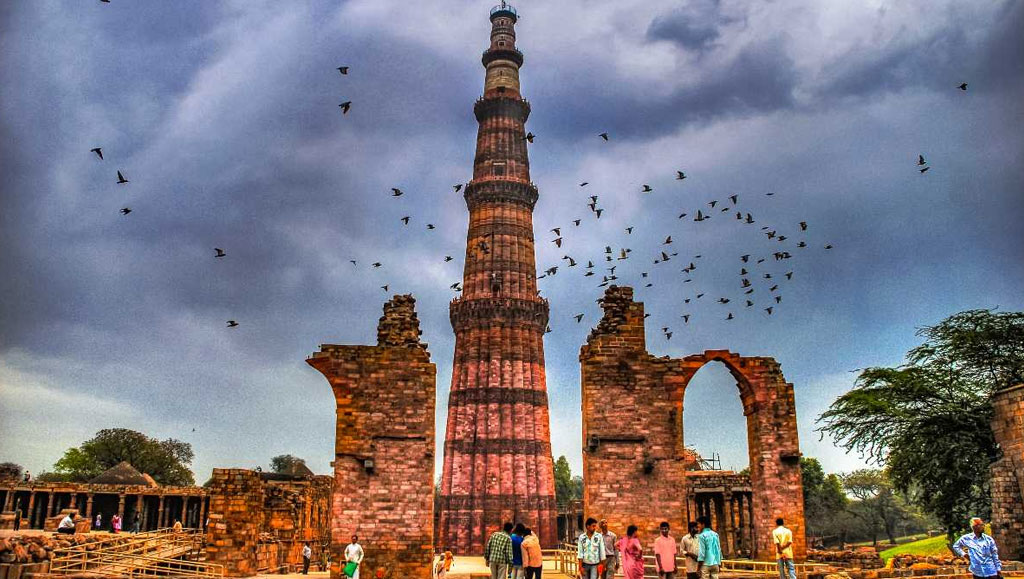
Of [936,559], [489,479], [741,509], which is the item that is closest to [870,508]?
[741,509]

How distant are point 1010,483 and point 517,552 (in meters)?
13.4

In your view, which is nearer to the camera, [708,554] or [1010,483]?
[708,554]

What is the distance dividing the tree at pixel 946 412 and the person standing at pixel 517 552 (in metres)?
16.5

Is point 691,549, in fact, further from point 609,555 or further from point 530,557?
point 530,557

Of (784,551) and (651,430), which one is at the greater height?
(651,430)

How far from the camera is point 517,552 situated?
10828 millimetres

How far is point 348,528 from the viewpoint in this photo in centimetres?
1538

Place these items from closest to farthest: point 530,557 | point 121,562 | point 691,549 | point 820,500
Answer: point 530,557
point 691,549
point 121,562
point 820,500

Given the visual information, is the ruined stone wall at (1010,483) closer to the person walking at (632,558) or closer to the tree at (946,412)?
the tree at (946,412)

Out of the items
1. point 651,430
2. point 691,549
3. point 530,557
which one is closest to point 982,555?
point 691,549

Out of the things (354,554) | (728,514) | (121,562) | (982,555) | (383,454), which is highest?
(383,454)

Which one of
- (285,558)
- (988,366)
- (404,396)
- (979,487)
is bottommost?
(285,558)

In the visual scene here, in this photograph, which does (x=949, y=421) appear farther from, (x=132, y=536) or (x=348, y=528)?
(x=132, y=536)

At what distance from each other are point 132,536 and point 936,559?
1987cm
